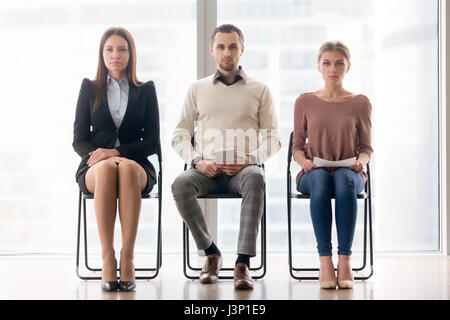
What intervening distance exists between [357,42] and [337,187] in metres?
1.35

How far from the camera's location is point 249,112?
9.77ft

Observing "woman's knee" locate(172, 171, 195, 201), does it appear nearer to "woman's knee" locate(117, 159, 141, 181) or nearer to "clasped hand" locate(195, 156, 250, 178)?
"clasped hand" locate(195, 156, 250, 178)

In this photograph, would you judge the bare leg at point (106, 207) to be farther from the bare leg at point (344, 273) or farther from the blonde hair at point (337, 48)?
the blonde hair at point (337, 48)

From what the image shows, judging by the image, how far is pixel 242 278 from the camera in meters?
2.62

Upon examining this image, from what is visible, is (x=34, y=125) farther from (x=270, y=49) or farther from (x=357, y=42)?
(x=357, y=42)

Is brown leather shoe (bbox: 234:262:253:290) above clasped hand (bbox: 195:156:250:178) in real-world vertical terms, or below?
below

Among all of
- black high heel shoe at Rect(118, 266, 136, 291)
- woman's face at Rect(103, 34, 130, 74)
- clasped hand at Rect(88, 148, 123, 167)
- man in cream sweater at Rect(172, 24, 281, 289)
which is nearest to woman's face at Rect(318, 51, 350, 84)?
man in cream sweater at Rect(172, 24, 281, 289)

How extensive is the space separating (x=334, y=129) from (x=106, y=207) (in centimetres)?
115

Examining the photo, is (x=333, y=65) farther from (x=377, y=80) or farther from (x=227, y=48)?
(x=377, y=80)

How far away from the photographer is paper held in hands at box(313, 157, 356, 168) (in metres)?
2.82

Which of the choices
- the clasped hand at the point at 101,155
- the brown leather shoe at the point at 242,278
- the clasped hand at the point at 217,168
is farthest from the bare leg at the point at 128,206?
the brown leather shoe at the point at 242,278

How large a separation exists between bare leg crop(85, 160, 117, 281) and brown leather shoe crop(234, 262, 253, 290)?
20.9 inches

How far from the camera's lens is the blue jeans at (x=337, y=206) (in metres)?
2.65

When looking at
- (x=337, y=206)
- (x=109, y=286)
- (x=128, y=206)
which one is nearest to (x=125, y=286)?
(x=109, y=286)
